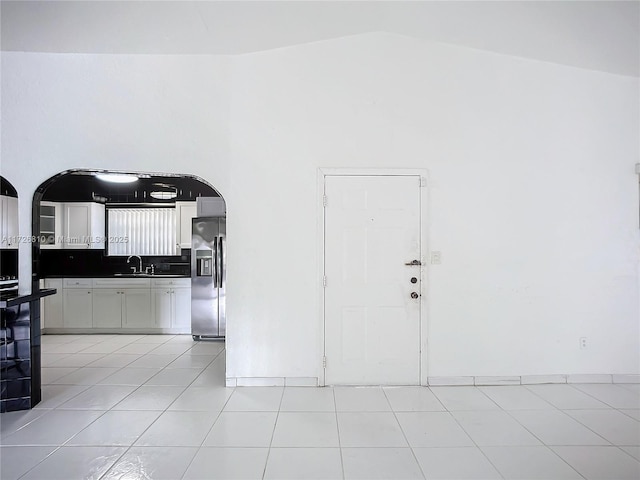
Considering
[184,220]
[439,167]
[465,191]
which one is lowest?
[184,220]

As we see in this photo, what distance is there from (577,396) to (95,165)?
4893 millimetres

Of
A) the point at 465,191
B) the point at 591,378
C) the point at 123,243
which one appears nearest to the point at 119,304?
the point at 123,243

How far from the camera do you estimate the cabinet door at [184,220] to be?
616 cm

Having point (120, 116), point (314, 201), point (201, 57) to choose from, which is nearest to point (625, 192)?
point (314, 201)

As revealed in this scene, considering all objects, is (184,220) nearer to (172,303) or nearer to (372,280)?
(172,303)

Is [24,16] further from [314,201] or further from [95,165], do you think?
[314,201]

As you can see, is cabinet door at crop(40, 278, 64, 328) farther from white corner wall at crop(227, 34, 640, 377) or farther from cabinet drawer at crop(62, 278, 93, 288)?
white corner wall at crop(227, 34, 640, 377)

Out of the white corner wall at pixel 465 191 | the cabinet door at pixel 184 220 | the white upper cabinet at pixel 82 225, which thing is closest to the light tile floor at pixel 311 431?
the white corner wall at pixel 465 191

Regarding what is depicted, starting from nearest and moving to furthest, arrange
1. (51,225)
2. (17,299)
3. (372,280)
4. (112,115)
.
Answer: (17,299)
(112,115)
(372,280)
(51,225)

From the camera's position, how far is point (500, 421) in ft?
9.25

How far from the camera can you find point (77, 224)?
20.3 ft

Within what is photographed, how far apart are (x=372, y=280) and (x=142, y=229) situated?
4.68 meters

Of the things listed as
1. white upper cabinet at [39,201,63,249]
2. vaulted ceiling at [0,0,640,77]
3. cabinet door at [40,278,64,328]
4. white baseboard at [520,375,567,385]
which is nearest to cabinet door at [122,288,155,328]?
cabinet door at [40,278,64,328]

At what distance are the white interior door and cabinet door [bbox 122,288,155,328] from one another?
3.40 metres
